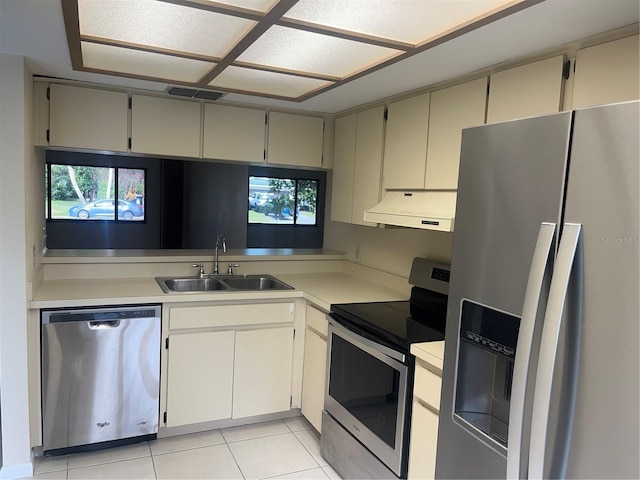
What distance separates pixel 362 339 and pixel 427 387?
1.59 feet

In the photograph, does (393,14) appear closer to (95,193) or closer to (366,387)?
(366,387)

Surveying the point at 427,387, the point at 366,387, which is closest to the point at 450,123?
the point at 427,387

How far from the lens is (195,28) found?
175cm

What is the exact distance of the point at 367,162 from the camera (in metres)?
3.07

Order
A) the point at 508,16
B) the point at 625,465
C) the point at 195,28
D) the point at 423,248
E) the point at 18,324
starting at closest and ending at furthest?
the point at 625,465 < the point at 508,16 < the point at 195,28 < the point at 18,324 < the point at 423,248

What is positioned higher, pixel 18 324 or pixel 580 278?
pixel 580 278

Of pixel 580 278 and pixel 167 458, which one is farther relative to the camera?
pixel 167 458

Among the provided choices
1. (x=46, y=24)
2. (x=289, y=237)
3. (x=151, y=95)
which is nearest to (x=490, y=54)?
(x=46, y=24)

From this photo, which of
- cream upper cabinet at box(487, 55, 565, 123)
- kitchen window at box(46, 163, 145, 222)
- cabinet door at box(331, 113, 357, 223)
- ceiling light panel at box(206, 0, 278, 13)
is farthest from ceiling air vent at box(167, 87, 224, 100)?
kitchen window at box(46, 163, 145, 222)

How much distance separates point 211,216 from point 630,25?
464cm

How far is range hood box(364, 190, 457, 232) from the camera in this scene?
2115 mm

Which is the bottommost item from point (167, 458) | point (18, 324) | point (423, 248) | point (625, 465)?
point (167, 458)

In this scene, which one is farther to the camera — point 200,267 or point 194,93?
point 200,267

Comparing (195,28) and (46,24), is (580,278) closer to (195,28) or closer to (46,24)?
(195,28)
